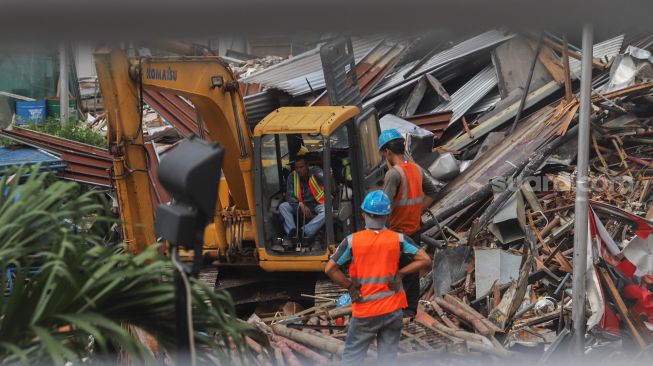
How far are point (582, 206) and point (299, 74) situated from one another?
10.7m

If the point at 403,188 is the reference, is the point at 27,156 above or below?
below

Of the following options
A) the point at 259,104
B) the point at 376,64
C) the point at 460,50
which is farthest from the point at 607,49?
the point at 259,104

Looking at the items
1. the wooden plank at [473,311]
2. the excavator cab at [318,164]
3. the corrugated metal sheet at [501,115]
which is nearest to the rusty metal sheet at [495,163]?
the corrugated metal sheet at [501,115]

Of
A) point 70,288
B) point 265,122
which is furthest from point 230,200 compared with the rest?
point 70,288

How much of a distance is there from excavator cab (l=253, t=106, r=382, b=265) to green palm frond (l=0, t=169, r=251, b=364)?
18.3 ft

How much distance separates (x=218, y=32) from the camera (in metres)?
0.80

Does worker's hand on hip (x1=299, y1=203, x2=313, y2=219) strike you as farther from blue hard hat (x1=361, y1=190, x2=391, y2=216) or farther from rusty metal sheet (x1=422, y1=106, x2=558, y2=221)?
rusty metal sheet (x1=422, y1=106, x2=558, y2=221)

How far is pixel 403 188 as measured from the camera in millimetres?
7898

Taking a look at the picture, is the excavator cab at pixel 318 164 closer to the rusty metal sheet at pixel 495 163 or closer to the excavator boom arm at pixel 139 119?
the excavator boom arm at pixel 139 119

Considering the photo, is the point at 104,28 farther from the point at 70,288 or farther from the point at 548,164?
the point at 548,164

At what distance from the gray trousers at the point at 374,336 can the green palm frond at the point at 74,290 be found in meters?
2.82

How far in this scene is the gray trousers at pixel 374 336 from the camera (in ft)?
19.8

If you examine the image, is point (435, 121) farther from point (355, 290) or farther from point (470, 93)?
point (355, 290)

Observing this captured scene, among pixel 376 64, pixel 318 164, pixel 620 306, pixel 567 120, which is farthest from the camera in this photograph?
pixel 376 64
